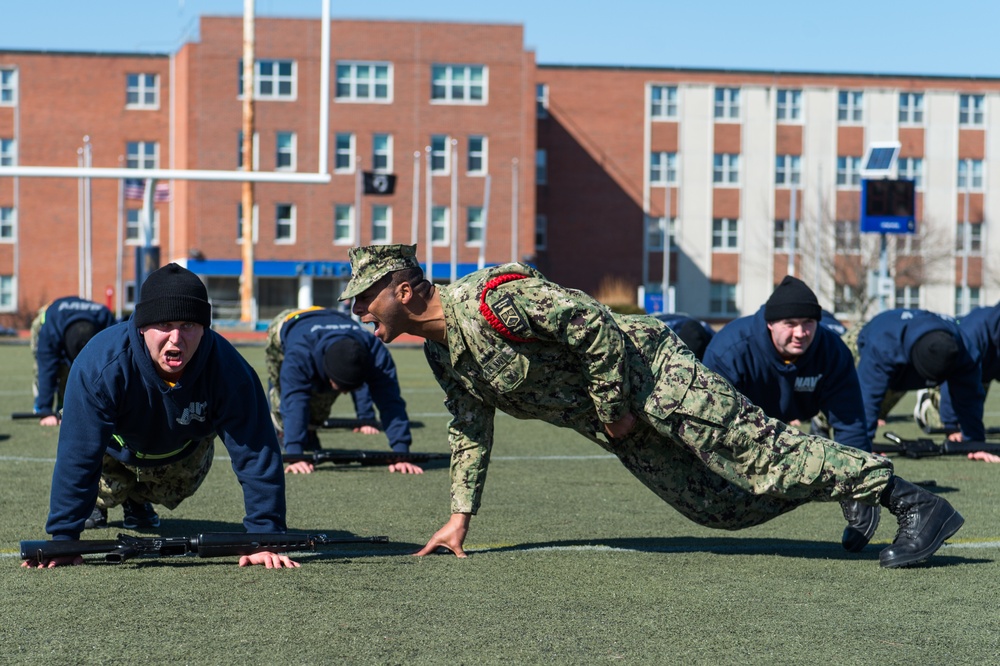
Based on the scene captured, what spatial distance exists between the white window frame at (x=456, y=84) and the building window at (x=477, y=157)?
1.72 m

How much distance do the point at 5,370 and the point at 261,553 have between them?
21651mm

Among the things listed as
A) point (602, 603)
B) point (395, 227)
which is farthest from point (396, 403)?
point (395, 227)

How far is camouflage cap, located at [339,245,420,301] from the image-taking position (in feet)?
17.6

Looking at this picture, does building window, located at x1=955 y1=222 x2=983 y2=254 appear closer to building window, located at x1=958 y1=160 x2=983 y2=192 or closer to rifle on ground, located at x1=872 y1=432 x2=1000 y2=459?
building window, located at x1=958 y1=160 x2=983 y2=192

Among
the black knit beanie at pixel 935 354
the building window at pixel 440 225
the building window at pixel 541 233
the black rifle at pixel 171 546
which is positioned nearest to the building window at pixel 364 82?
the building window at pixel 440 225

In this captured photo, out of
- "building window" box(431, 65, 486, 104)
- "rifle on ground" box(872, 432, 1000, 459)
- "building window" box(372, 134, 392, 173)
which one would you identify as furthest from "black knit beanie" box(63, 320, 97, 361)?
"building window" box(431, 65, 486, 104)

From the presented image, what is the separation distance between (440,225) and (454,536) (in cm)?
5403

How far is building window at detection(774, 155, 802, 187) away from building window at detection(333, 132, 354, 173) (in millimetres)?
21698

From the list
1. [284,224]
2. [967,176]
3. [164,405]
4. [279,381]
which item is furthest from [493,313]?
[967,176]

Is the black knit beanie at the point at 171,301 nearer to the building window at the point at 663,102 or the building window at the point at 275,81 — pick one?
the building window at the point at 275,81

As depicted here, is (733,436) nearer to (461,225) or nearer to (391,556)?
(391,556)

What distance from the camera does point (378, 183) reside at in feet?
176

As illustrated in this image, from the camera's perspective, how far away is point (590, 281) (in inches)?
2581

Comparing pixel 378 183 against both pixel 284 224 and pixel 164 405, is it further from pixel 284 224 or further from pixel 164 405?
pixel 164 405
